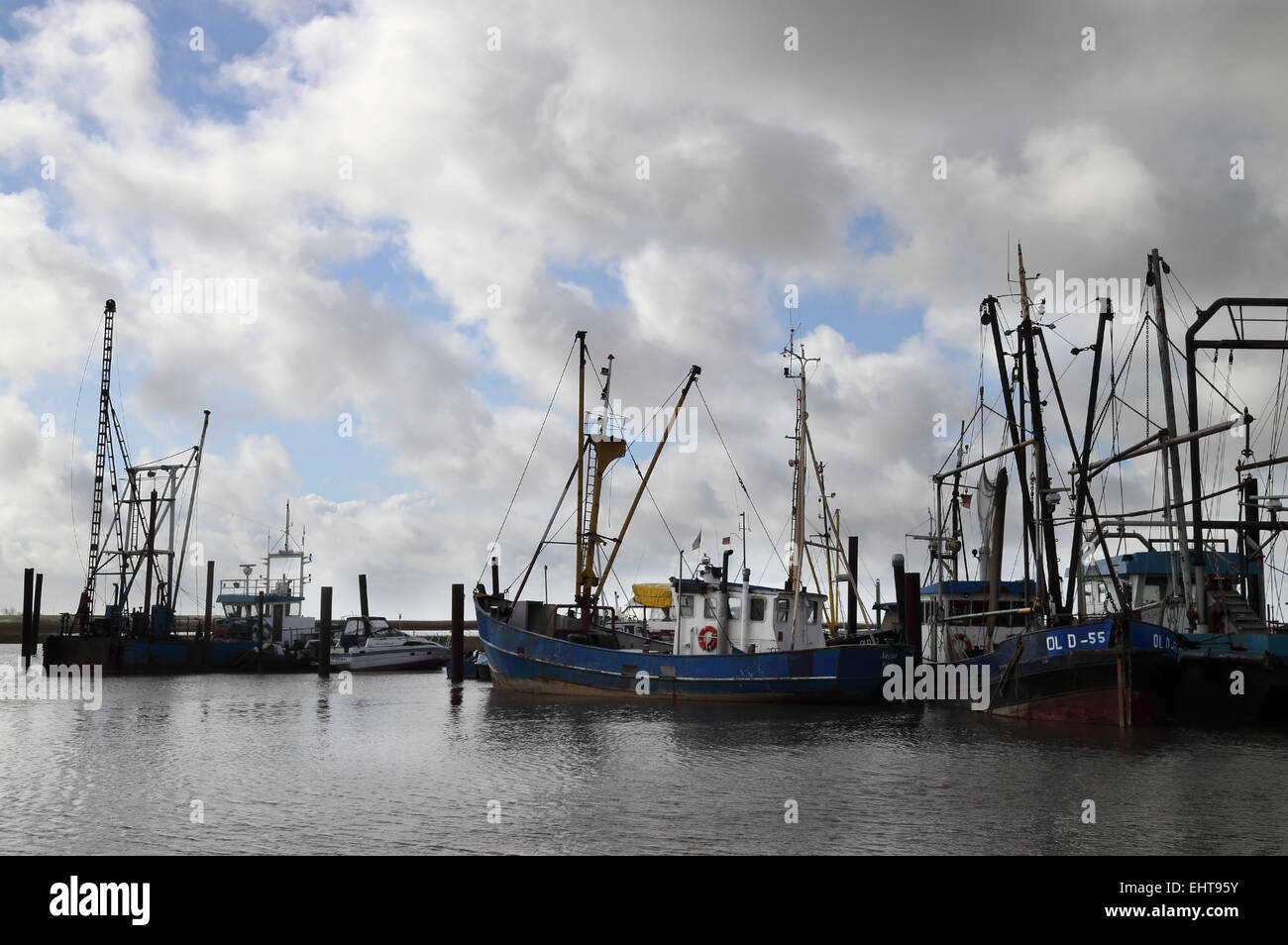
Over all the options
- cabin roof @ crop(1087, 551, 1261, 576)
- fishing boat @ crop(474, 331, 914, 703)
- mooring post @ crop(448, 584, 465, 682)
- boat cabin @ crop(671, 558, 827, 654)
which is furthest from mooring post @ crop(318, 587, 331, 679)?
cabin roof @ crop(1087, 551, 1261, 576)

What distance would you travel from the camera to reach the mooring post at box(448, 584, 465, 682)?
47719 millimetres

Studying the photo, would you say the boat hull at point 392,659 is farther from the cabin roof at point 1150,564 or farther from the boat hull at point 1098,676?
the boat hull at point 1098,676

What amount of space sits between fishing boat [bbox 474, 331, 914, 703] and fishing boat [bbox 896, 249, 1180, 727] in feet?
12.2

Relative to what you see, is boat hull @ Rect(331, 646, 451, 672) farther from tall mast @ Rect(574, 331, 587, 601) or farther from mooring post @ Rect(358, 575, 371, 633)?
tall mast @ Rect(574, 331, 587, 601)

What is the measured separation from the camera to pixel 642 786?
1908cm

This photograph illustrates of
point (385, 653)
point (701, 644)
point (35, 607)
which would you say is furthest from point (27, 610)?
point (701, 644)

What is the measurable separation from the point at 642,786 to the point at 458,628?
1217 inches

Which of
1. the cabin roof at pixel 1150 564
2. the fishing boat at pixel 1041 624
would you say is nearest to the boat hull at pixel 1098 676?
the fishing boat at pixel 1041 624

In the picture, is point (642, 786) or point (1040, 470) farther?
point (1040, 470)

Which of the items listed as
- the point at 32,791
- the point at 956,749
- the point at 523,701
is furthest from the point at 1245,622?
the point at 32,791

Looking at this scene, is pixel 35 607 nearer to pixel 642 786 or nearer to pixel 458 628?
pixel 458 628

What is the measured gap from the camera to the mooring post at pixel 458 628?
47719mm
